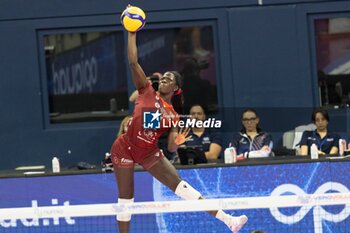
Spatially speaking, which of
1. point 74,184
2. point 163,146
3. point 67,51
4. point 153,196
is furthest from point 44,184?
point 67,51

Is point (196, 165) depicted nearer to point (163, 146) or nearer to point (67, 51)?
point (163, 146)

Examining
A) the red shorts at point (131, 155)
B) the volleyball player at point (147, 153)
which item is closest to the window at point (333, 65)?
the volleyball player at point (147, 153)

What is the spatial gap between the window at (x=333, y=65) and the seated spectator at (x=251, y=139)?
1573 millimetres

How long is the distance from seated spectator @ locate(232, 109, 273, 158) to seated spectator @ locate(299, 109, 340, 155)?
0.46m

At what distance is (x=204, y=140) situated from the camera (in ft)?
43.2

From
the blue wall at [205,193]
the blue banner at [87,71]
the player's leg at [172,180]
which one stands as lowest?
the blue wall at [205,193]

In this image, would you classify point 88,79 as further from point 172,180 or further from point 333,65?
point 172,180

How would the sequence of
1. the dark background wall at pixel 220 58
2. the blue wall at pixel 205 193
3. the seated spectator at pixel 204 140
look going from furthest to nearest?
the dark background wall at pixel 220 58 → the seated spectator at pixel 204 140 → the blue wall at pixel 205 193

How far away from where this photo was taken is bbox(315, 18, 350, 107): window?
1409 cm

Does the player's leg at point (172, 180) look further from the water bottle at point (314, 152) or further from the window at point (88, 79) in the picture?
A: the window at point (88, 79)

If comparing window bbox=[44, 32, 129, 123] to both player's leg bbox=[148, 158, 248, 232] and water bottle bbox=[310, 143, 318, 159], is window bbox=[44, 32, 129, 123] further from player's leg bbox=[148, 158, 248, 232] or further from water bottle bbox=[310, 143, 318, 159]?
player's leg bbox=[148, 158, 248, 232]

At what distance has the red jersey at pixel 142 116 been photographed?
10023mm

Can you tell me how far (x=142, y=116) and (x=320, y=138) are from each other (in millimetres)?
3421

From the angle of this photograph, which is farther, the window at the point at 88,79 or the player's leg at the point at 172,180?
the window at the point at 88,79
